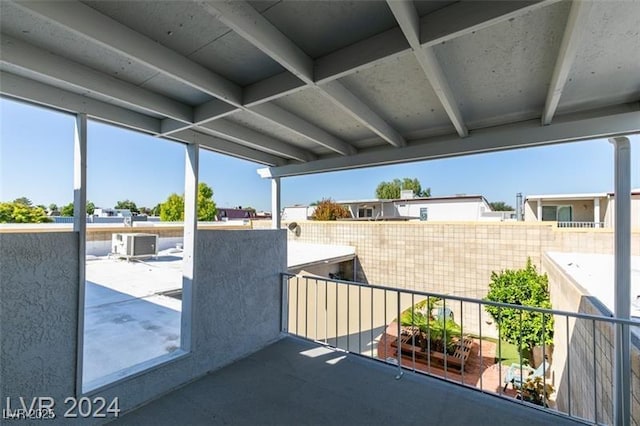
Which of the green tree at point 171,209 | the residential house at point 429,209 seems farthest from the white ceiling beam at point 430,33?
the green tree at point 171,209

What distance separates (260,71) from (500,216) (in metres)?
16.6

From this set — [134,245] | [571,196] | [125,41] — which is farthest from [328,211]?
[125,41]

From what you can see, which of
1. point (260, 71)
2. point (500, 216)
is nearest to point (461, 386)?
point (260, 71)

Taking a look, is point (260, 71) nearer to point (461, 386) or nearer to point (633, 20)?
point (633, 20)

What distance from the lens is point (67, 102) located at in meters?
2.05

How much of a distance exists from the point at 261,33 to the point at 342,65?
491 mm

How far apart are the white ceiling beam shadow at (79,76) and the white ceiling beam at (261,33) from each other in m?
1.17

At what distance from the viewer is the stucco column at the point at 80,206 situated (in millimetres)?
2033

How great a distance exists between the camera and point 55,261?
1.93 m

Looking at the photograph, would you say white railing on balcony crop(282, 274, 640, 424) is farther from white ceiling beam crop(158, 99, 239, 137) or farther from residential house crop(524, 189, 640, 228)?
residential house crop(524, 189, 640, 228)

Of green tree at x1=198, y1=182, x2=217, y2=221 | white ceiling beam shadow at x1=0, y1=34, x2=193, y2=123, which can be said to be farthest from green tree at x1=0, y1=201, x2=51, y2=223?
green tree at x1=198, y1=182, x2=217, y2=221

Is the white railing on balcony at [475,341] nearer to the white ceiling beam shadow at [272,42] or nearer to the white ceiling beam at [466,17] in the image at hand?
the white ceiling beam shadow at [272,42]

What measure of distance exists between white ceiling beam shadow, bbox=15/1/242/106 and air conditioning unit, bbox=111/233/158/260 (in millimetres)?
5870

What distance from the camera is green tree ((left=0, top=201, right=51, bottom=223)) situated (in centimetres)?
196
